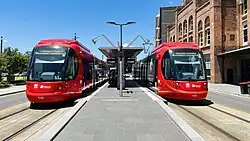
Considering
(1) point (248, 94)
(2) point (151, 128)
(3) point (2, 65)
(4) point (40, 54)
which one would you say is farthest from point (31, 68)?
(3) point (2, 65)

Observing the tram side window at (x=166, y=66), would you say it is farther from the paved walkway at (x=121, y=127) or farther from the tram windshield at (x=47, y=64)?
the tram windshield at (x=47, y=64)

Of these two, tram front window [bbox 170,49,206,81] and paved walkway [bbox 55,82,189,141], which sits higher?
tram front window [bbox 170,49,206,81]

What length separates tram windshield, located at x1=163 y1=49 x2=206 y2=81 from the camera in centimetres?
1625

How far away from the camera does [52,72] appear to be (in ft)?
48.6

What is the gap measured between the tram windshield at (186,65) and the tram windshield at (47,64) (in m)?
5.50

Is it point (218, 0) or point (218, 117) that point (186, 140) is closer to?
point (218, 117)

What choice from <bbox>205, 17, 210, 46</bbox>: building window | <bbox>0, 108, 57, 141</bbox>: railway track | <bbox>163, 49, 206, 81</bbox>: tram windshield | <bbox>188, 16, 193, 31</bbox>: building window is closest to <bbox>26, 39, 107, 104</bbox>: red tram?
<bbox>0, 108, 57, 141</bbox>: railway track

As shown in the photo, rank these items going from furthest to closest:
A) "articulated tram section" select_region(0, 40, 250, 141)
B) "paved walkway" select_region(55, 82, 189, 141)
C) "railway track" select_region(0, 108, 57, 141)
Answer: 1. "railway track" select_region(0, 108, 57, 141)
2. "articulated tram section" select_region(0, 40, 250, 141)
3. "paved walkway" select_region(55, 82, 189, 141)

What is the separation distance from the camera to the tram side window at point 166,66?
16688 millimetres

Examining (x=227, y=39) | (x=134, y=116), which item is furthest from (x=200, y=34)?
(x=134, y=116)

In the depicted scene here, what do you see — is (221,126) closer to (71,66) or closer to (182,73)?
(182,73)

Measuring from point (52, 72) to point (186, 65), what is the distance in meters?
6.79

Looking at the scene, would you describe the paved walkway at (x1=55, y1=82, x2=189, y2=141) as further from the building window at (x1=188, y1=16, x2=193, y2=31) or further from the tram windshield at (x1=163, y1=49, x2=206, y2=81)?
the building window at (x1=188, y1=16, x2=193, y2=31)

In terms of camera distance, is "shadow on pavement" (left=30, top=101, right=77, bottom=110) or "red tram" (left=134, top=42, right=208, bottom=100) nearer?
"shadow on pavement" (left=30, top=101, right=77, bottom=110)
